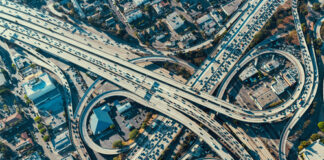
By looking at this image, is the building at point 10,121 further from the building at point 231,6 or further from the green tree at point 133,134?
the building at point 231,6

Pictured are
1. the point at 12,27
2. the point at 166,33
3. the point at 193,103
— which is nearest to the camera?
the point at 193,103

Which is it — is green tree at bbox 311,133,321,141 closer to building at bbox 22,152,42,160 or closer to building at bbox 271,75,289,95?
building at bbox 271,75,289,95

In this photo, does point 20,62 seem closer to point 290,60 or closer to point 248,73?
point 248,73

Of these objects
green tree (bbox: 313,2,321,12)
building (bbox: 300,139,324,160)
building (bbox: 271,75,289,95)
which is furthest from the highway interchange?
green tree (bbox: 313,2,321,12)

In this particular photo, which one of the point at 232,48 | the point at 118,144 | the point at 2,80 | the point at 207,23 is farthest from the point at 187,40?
the point at 2,80

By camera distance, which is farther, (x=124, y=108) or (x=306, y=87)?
(x=124, y=108)

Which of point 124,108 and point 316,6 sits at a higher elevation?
point 124,108

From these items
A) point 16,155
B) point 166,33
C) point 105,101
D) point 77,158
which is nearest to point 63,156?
point 77,158

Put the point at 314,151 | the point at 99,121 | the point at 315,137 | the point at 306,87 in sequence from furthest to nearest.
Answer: the point at 99,121
the point at 306,87
the point at 315,137
the point at 314,151

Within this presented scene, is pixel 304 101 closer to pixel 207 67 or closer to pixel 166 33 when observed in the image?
pixel 207 67
